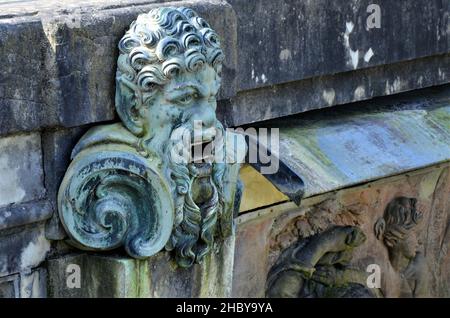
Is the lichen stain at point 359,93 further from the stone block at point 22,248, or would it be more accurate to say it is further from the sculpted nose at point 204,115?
the stone block at point 22,248

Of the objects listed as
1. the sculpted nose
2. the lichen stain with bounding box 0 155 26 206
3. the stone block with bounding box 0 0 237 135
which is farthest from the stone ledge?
the sculpted nose

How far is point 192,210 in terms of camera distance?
14.8ft

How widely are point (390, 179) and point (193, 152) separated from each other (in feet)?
5.85

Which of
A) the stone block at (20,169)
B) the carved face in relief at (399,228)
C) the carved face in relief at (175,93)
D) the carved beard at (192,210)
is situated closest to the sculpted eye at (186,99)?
the carved face in relief at (175,93)

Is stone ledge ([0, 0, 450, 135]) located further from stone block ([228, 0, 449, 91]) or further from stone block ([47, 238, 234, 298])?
stone block ([47, 238, 234, 298])

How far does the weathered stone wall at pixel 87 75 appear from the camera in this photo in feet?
13.9

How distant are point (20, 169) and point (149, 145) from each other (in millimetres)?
384

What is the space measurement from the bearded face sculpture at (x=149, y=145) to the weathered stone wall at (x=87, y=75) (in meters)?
0.06

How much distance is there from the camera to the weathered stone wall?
13.9 feet

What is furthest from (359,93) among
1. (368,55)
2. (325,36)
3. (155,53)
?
(155,53)

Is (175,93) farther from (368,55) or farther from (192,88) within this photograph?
(368,55)

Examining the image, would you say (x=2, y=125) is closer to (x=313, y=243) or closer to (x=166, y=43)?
(x=166, y=43)
